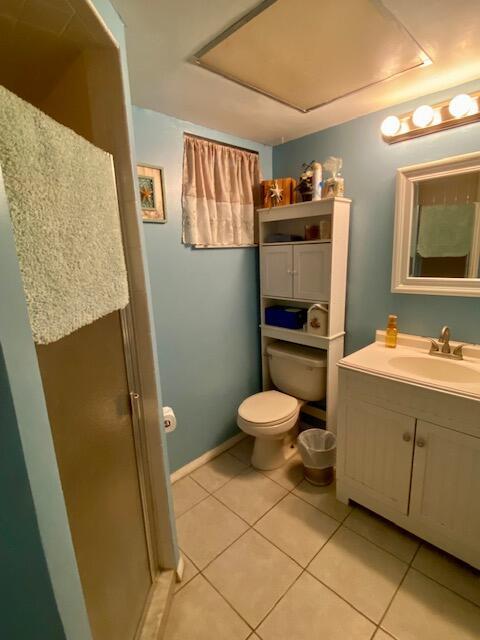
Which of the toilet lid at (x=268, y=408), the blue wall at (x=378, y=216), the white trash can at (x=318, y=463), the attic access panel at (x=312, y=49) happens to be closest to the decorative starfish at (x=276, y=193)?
the blue wall at (x=378, y=216)

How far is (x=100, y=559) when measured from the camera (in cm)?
81

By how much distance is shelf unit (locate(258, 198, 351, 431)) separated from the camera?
1820 mm

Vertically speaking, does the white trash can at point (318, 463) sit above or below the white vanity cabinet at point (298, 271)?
below

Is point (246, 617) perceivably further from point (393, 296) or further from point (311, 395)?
point (393, 296)

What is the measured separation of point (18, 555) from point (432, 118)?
207 centimetres

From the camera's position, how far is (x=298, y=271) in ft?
6.49

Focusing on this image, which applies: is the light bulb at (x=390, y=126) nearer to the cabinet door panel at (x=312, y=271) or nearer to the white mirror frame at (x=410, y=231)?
the white mirror frame at (x=410, y=231)

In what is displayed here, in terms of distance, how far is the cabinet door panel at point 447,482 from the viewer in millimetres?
1224

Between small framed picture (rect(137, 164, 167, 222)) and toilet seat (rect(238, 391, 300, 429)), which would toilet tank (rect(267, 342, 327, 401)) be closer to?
toilet seat (rect(238, 391, 300, 429))

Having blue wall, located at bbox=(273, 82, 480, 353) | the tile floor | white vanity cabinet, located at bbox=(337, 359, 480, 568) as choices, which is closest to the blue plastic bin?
blue wall, located at bbox=(273, 82, 480, 353)

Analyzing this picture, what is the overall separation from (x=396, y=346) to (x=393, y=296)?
0.29 m

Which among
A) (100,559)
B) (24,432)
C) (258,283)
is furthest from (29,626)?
(258,283)

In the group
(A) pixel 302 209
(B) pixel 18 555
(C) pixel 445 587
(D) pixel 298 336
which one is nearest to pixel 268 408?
(D) pixel 298 336

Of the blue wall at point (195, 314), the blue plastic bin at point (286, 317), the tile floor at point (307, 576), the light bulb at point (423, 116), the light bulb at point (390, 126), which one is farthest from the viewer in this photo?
the blue plastic bin at point (286, 317)
